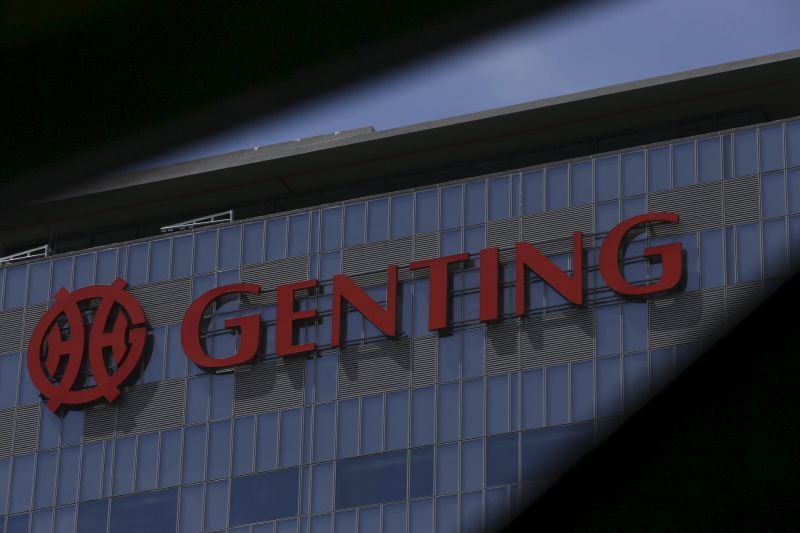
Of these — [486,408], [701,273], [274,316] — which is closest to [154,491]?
[274,316]

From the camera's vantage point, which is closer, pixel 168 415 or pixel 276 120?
pixel 276 120

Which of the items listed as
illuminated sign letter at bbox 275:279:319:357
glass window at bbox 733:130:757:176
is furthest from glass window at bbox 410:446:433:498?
glass window at bbox 733:130:757:176

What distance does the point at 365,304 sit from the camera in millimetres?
65125

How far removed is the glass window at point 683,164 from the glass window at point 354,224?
1091 centimetres

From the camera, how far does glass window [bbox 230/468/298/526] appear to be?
211 feet

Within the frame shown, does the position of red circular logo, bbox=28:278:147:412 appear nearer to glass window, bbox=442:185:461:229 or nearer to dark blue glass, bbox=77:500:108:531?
dark blue glass, bbox=77:500:108:531

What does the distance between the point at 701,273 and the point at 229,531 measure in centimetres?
1752

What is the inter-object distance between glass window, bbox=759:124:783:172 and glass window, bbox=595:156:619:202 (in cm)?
484

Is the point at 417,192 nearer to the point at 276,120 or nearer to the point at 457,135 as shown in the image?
the point at 457,135

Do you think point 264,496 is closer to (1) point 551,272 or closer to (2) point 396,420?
(2) point 396,420

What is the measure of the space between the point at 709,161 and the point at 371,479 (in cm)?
1470

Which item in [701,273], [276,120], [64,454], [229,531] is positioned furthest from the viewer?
[64,454]

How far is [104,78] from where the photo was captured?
9.60ft

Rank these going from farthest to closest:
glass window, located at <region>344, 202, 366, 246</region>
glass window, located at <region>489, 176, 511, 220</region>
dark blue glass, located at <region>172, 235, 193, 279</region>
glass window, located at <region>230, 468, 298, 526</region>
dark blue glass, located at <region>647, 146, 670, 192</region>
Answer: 1. dark blue glass, located at <region>172, 235, 193, 279</region>
2. glass window, located at <region>344, 202, 366, 246</region>
3. glass window, located at <region>489, 176, 511, 220</region>
4. glass window, located at <region>230, 468, 298, 526</region>
5. dark blue glass, located at <region>647, 146, 670, 192</region>
